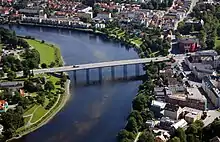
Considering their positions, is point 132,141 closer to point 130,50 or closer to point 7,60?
point 7,60

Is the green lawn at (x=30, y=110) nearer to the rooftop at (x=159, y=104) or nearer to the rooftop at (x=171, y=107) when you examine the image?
the rooftop at (x=159, y=104)

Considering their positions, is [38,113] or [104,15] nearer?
[38,113]

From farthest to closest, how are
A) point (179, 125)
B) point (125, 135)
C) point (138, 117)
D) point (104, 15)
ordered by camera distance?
point (104, 15) → point (138, 117) → point (179, 125) → point (125, 135)

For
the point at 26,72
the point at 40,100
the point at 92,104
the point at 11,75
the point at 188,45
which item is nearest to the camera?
the point at 40,100

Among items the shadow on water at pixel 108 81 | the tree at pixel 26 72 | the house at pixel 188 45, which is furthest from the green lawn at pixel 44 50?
the house at pixel 188 45

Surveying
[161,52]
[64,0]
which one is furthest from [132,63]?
[64,0]

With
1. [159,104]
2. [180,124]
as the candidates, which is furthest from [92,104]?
[180,124]

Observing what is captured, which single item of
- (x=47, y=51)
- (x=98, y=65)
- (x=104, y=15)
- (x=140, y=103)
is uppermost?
(x=104, y=15)

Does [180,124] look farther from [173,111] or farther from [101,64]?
[101,64]
